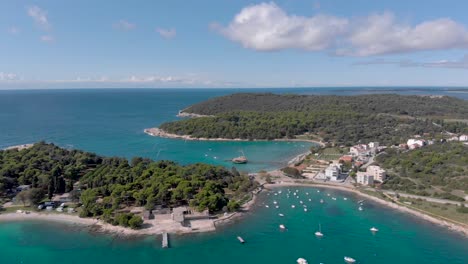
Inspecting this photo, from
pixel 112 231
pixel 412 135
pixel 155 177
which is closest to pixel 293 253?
pixel 112 231

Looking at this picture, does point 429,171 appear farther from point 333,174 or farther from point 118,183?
point 118,183

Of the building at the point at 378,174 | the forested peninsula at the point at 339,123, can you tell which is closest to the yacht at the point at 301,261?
the building at the point at 378,174

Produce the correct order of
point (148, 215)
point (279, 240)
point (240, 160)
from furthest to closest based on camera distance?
point (240, 160) < point (148, 215) < point (279, 240)

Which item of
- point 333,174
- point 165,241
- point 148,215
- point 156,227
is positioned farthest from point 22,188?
point 333,174

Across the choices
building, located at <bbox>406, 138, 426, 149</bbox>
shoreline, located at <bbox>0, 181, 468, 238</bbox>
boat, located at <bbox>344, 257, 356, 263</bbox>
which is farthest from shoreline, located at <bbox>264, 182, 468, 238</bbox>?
building, located at <bbox>406, 138, 426, 149</bbox>

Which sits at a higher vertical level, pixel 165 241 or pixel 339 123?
pixel 339 123

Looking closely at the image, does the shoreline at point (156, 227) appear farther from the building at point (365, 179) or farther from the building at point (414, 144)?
the building at point (414, 144)

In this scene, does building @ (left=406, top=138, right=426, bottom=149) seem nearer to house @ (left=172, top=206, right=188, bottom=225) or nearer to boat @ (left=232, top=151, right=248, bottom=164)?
boat @ (left=232, top=151, right=248, bottom=164)
